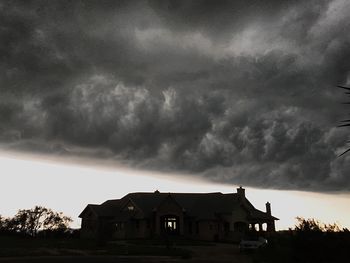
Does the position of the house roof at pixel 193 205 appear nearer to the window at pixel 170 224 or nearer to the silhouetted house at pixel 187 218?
the silhouetted house at pixel 187 218

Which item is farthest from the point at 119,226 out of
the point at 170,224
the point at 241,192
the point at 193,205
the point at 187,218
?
the point at 241,192

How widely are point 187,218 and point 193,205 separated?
3.34 metres

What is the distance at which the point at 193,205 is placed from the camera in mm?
60750

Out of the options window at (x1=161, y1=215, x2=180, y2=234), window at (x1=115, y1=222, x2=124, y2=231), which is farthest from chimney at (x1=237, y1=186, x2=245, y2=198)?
window at (x1=115, y1=222, x2=124, y2=231)

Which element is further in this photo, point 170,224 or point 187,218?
point 187,218

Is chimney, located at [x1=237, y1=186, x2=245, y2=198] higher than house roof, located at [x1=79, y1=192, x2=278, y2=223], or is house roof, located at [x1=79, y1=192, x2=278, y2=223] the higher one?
chimney, located at [x1=237, y1=186, x2=245, y2=198]

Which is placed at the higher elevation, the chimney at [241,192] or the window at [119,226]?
the chimney at [241,192]

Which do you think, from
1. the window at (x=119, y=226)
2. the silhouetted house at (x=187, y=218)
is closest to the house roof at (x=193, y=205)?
the silhouetted house at (x=187, y=218)

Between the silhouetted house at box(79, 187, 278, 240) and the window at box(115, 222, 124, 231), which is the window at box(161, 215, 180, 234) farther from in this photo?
the window at box(115, 222, 124, 231)

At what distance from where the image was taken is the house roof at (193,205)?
182 feet

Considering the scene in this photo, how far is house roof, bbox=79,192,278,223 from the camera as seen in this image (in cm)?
5553

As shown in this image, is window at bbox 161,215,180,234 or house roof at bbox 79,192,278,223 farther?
house roof at bbox 79,192,278,223

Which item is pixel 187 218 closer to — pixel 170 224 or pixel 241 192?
pixel 170 224

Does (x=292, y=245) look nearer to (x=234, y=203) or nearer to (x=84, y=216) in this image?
(x=234, y=203)
